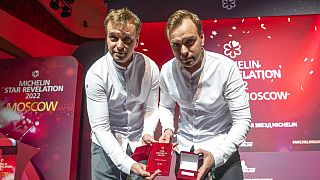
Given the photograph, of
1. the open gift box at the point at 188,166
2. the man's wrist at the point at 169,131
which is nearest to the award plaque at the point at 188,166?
the open gift box at the point at 188,166

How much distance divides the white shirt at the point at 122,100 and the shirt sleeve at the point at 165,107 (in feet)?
0.26

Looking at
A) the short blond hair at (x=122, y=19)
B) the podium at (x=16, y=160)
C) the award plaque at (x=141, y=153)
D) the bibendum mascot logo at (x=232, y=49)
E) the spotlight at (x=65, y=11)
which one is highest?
the spotlight at (x=65, y=11)

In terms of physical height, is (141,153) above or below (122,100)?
below

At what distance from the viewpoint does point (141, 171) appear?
1.85m

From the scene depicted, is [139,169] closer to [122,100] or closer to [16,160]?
[122,100]

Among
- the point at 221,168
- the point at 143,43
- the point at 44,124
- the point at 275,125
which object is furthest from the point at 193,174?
the point at 44,124

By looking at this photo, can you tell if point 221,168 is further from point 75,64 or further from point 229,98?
point 75,64

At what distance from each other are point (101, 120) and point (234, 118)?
0.65 m

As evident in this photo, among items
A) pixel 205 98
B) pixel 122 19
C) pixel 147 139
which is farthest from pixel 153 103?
pixel 122 19

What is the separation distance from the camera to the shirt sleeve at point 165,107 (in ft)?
6.85

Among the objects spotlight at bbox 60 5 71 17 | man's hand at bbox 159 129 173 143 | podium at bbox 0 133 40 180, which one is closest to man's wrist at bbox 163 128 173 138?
man's hand at bbox 159 129 173 143

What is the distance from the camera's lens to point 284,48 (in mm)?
3525

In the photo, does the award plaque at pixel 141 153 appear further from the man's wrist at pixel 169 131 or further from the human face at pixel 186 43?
the human face at pixel 186 43

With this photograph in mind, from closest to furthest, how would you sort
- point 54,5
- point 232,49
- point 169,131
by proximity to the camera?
point 169,131 < point 232,49 < point 54,5
